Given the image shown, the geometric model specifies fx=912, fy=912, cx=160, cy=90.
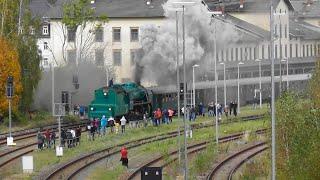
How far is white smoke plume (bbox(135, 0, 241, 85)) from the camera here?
274ft

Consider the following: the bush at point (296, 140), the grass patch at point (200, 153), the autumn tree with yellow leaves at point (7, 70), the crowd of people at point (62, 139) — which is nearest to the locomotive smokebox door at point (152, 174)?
the bush at point (296, 140)

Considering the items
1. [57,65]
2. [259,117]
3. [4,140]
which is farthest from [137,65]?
[4,140]

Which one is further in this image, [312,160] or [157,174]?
[157,174]

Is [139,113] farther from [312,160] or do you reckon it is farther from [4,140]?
[312,160]

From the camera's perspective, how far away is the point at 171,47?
279 ft

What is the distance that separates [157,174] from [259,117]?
126 ft

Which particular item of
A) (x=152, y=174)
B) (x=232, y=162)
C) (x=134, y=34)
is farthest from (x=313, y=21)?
(x=152, y=174)

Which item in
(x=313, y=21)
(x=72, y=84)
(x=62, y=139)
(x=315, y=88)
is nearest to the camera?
(x=315, y=88)

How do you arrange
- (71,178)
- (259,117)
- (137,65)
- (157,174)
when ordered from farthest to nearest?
(137,65) → (259,117) → (71,178) → (157,174)

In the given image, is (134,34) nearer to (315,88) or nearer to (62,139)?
(62,139)

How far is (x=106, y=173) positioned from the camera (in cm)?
3978

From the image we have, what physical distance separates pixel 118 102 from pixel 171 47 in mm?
23668

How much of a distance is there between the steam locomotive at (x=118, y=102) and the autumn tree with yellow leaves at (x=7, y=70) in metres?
5.21

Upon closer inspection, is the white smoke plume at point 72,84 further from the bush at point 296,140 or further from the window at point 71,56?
the bush at point 296,140
